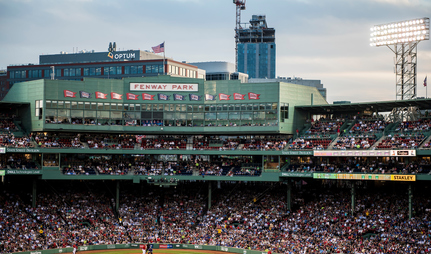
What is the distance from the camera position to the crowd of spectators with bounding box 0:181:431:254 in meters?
54.9

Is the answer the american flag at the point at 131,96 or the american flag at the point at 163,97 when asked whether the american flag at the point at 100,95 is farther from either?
the american flag at the point at 163,97

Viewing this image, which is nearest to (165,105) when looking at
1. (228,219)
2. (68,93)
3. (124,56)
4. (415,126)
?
(68,93)

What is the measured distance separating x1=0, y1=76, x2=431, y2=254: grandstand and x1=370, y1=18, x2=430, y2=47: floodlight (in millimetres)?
8830

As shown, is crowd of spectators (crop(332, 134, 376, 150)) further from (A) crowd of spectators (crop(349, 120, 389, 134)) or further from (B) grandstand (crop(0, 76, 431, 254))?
(A) crowd of spectators (crop(349, 120, 389, 134))

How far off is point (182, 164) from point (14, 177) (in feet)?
70.5

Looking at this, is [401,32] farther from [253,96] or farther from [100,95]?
[100,95]

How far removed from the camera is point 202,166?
69812 millimetres

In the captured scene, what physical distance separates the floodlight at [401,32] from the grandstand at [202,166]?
29.0ft

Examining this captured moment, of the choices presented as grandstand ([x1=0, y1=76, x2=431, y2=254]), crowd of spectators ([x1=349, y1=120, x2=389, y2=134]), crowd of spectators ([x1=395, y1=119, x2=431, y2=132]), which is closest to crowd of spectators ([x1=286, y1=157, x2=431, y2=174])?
grandstand ([x1=0, y1=76, x2=431, y2=254])

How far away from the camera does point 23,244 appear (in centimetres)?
5600

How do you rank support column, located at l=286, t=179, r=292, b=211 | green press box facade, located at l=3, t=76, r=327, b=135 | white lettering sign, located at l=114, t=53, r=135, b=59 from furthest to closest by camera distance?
Answer: white lettering sign, located at l=114, t=53, r=135, b=59 < green press box facade, located at l=3, t=76, r=327, b=135 < support column, located at l=286, t=179, r=292, b=211

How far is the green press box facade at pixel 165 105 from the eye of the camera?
225ft

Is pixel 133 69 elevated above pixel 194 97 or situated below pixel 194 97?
above

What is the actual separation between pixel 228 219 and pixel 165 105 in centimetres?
1756
